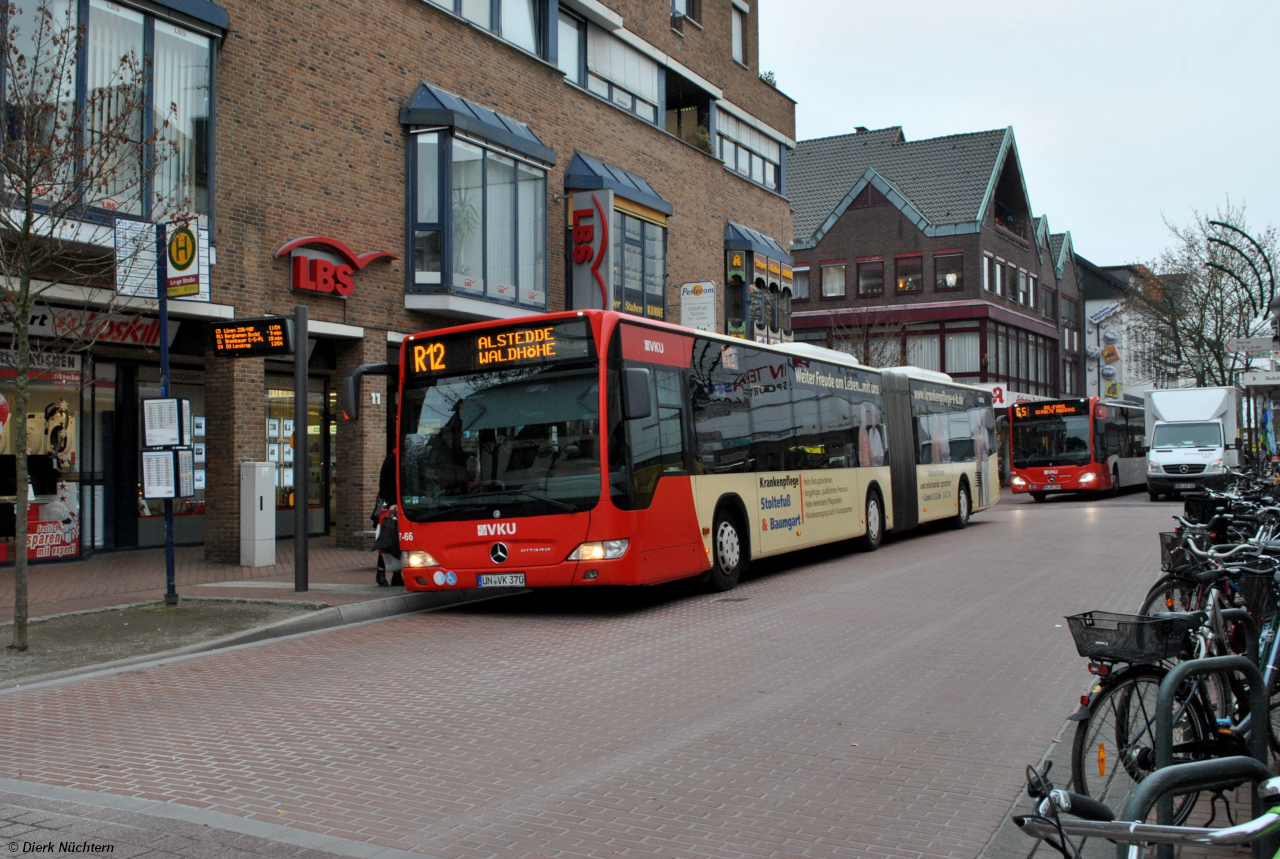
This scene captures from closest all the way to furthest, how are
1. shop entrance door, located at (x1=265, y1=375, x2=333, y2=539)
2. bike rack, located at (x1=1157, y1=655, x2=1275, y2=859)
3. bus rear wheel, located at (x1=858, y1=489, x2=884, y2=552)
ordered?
bike rack, located at (x1=1157, y1=655, x2=1275, y2=859) → bus rear wheel, located at (x1=858, y1=489, x2=884, y2=552) → shop entrance door, located at (x1=265, y1=375, x2=333, y2=539)

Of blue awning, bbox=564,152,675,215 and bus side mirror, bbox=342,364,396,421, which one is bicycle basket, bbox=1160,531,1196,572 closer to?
bus side mirror, bbox=342,364,396,421

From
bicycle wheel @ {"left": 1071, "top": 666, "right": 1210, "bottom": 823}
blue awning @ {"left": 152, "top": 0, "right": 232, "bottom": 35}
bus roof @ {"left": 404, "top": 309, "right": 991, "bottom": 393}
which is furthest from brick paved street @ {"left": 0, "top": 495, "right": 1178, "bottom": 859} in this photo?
blue awning @ {"left": 152, "top": 0, "right": 232, "bottom": 35}

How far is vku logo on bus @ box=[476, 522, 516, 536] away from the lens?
11133 millimetres

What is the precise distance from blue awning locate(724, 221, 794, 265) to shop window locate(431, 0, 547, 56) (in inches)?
363

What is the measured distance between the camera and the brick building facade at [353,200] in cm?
1605

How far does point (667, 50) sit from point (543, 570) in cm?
2005

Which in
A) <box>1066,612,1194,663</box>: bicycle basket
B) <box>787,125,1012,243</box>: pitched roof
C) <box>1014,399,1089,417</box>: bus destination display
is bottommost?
<box>1066,612,1194,663</box>: bicycle basket

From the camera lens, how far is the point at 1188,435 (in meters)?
32.5

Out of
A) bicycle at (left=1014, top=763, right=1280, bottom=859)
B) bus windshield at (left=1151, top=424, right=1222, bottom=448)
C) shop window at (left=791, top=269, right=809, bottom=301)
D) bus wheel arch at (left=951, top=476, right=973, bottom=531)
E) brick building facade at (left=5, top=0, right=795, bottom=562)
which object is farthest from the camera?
shop window at (left=791, top=269, right=809, bottom=301)

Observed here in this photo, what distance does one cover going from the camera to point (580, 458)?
36.2 feet

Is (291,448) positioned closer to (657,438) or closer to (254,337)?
(254,337)

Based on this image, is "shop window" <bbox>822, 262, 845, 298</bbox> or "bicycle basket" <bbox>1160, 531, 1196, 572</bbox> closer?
"bicycle basket" <bbox>1160, 531, 1196, 572</bbox>

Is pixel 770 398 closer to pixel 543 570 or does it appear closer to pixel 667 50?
pixel 543 570

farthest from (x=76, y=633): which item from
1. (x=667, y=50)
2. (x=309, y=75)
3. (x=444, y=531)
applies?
(x=667, y=50)
